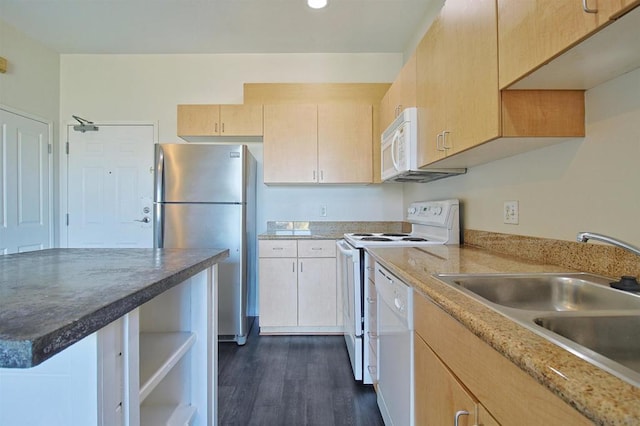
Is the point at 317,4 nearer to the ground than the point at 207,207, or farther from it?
farther from it

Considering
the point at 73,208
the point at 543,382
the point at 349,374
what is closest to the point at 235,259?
the point at 349,374

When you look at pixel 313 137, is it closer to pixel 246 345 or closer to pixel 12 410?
pixel 246 345

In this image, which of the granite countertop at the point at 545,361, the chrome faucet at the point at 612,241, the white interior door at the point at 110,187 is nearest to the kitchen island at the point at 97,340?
the granite countertop at the point at 545,361

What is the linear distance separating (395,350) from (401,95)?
Result: 1.71 meters

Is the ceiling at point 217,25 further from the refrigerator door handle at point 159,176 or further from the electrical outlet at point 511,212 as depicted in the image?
the electrical outlet at point 511,212

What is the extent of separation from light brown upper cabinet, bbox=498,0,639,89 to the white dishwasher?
2.69 feet

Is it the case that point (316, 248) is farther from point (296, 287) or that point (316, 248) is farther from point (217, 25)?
point (217, 25)

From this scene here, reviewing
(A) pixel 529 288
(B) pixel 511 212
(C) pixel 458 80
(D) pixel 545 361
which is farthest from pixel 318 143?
(D) pixel 545 361

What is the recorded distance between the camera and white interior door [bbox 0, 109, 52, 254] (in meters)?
2.70

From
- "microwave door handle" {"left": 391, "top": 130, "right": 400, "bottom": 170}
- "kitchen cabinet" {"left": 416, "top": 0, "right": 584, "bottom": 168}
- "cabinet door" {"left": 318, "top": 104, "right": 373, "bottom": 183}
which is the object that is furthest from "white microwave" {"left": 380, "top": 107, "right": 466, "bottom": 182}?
"cabinet door" {"left": 318, "top": 104, "right": 373, "bottom": 183}

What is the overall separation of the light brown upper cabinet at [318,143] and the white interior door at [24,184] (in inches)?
91.0

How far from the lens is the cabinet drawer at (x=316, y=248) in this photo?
2.69 metres

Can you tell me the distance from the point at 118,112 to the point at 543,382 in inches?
157

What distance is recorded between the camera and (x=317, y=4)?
2398 millimetres
